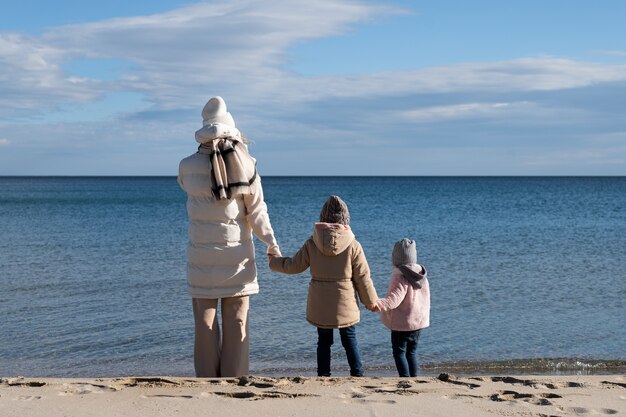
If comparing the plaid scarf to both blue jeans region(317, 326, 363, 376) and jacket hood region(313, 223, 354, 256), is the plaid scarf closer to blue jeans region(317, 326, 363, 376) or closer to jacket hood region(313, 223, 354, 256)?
jacket hood region(313, 223, 354, 256)

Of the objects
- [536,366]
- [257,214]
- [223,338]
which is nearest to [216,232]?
[257,214]

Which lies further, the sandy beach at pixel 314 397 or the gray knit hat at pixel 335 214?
the gray knit hat at pixel 335 214

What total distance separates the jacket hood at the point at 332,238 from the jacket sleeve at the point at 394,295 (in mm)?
752

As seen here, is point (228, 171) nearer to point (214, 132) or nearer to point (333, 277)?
point (214, 132)

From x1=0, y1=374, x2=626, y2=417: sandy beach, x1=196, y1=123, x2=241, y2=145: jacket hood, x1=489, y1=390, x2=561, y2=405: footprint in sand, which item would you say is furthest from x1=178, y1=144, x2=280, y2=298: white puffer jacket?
x1=489, y1=390, x2=561, y2=405: footprint in sand

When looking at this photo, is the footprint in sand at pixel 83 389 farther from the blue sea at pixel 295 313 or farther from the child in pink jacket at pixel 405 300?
the blue sea at pixel 295 313

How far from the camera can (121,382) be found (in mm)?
5848

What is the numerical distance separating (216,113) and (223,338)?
67.6 inches

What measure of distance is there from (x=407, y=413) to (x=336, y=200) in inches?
71.7

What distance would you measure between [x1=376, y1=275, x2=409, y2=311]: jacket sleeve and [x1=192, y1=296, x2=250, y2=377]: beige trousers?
1200mm

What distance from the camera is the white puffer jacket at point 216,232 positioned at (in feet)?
19.1

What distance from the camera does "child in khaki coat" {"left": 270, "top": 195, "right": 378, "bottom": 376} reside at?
6.11m

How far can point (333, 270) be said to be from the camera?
244 inches

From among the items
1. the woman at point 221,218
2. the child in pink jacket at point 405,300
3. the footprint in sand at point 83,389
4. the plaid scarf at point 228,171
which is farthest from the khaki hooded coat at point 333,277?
the footprint in sand at point 83,389
